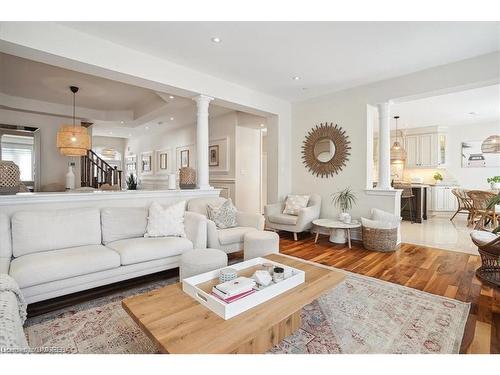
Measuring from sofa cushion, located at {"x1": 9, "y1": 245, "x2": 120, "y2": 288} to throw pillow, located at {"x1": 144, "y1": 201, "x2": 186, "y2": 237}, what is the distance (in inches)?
21.0

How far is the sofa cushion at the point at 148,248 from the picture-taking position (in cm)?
244

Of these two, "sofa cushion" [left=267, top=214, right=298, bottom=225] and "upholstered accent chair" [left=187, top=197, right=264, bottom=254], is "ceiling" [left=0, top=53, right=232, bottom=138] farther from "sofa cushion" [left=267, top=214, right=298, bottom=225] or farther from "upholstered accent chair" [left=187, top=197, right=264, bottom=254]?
"sofa cushion" [left=267, top=214, right=298, bottom=225]

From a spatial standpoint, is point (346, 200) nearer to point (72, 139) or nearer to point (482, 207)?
point (482, 207)

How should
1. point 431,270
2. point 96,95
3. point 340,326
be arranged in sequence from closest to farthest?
point 340,326
point 431,270
point 96,95

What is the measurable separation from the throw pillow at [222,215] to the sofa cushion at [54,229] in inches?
50.8

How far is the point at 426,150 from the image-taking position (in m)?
7.49

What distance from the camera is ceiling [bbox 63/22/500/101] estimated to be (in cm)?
270

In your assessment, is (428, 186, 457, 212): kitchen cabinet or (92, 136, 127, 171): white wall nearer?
(428, 186, 457, 212): kitchen cabinet

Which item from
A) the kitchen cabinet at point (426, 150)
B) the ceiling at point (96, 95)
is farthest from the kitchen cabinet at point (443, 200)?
the ceiling at point (96, 95)

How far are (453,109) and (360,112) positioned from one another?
9.65ft

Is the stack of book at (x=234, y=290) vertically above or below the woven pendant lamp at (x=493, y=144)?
below

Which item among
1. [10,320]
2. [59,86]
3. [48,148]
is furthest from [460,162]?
[48,148]

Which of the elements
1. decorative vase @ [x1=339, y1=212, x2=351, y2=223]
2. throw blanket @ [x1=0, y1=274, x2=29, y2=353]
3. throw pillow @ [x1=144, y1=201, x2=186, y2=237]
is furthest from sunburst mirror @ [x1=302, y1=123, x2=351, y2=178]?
throw blanket @ [x1=0, y1=274, x2=29, y2=353]

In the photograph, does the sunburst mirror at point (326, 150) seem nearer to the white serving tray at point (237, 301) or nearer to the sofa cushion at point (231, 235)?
the sofa cushion at point (231, 235)
